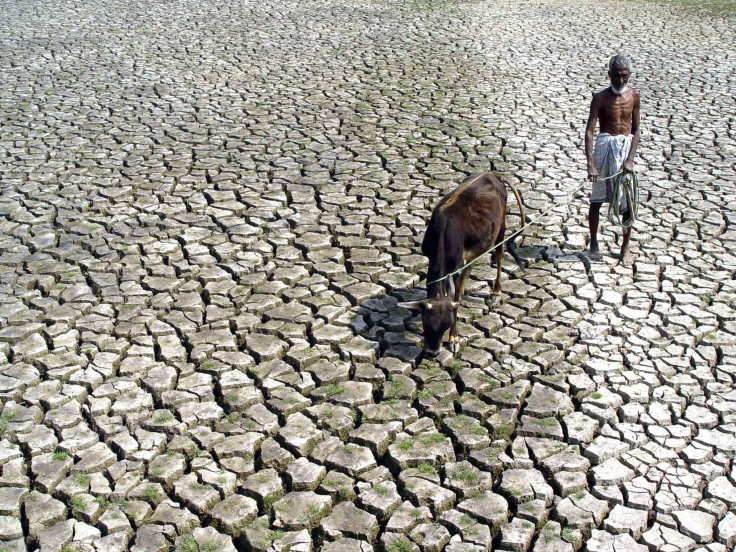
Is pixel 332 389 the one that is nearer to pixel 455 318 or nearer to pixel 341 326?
pixel 341 326

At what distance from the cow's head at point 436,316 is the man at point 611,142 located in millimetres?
2736

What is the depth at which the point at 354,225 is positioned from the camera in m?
9.38

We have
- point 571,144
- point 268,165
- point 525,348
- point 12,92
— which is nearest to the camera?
point 525,348

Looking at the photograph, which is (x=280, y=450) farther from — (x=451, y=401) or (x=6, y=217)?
(x=6, y=217)

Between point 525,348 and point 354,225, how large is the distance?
2.96 metres

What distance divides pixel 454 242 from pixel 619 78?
2.86 meters

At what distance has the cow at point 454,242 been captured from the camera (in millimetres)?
6801

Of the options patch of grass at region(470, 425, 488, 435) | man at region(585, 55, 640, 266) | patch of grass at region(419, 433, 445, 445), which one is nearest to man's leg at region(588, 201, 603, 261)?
man at region(585, 55, 640, 266)

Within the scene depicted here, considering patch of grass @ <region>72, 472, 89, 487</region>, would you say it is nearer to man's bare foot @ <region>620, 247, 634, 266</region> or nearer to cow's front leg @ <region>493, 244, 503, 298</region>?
cow's front leg @ <region>493, 244, 503, 298</region>

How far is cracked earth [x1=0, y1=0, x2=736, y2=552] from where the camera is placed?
18.0 ft

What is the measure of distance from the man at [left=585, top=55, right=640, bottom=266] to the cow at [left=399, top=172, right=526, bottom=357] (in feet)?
4.46

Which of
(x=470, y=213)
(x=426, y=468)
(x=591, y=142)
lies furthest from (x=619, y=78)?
(x=426, y=468)

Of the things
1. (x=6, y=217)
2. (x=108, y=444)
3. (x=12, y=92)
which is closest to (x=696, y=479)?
(x=108, y=444)

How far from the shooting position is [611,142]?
8.72 meters
